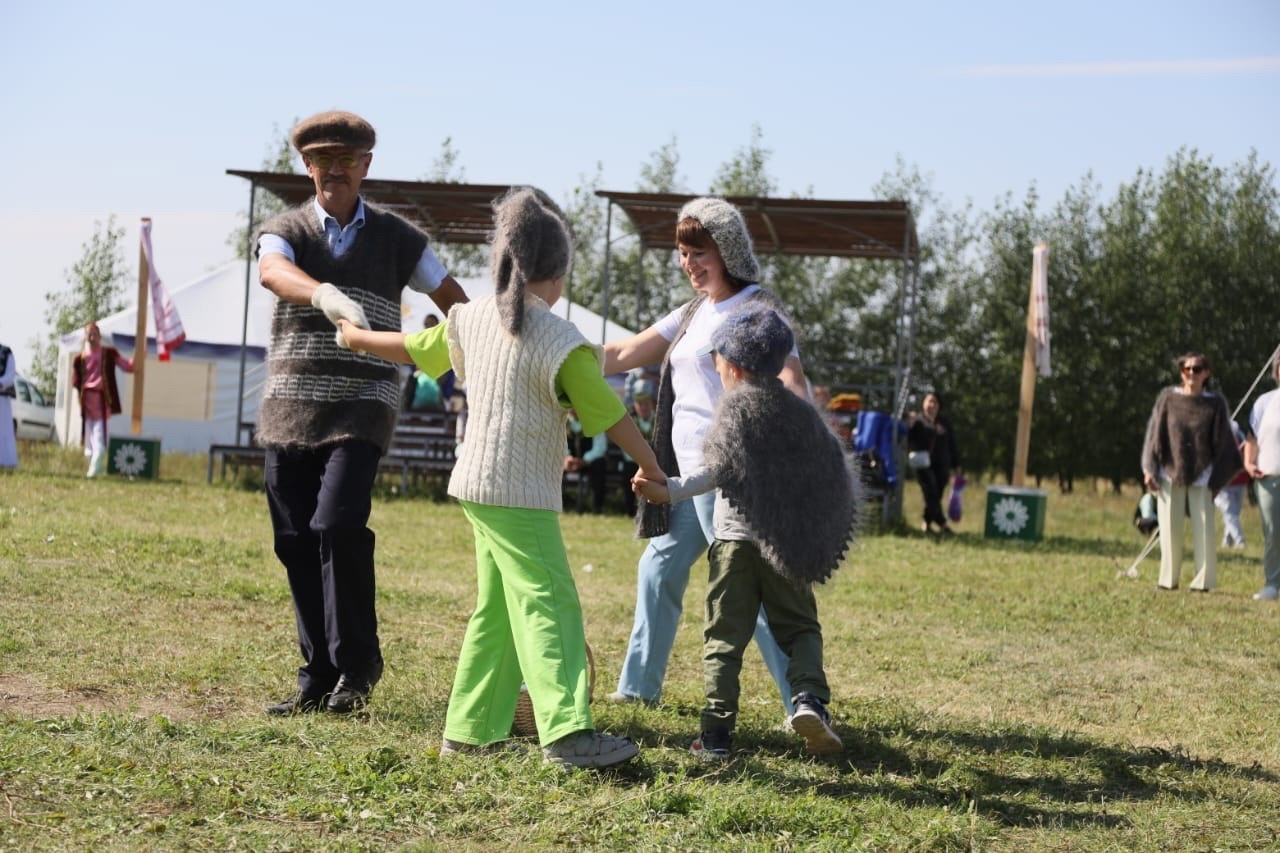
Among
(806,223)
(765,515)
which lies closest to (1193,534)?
(806,223)

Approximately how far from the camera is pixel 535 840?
3611 millimetres

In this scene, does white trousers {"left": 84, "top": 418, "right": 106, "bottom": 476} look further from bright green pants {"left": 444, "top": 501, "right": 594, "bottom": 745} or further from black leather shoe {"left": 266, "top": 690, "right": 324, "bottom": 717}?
bright green pants {"left": 444, "top": 501, "right": 594, "bottom": 745}

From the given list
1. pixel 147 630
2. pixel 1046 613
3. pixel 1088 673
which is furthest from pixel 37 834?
pixel 1046 613

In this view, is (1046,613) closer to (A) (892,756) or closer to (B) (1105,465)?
(A) (892,756)

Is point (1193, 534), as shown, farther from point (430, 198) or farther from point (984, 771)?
point (430, 198)

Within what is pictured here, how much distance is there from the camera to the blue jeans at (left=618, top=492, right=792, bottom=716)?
5.48m

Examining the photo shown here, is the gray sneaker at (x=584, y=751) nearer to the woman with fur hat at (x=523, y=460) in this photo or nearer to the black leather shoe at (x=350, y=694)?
the woman with fur hat at (x=523, y=460)

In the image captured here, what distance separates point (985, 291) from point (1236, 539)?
2290 centimetres

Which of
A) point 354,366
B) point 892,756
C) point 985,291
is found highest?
point 985,291

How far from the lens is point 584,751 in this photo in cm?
416

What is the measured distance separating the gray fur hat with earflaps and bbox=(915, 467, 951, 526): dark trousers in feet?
41.2

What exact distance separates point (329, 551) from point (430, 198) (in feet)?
42.4

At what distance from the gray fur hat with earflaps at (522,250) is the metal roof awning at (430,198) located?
1147 cm

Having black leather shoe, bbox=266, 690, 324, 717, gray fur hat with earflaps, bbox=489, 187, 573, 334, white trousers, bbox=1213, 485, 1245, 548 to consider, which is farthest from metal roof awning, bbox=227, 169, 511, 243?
gray fur hat with earflaps, bbox=489, 187, 573, 334
